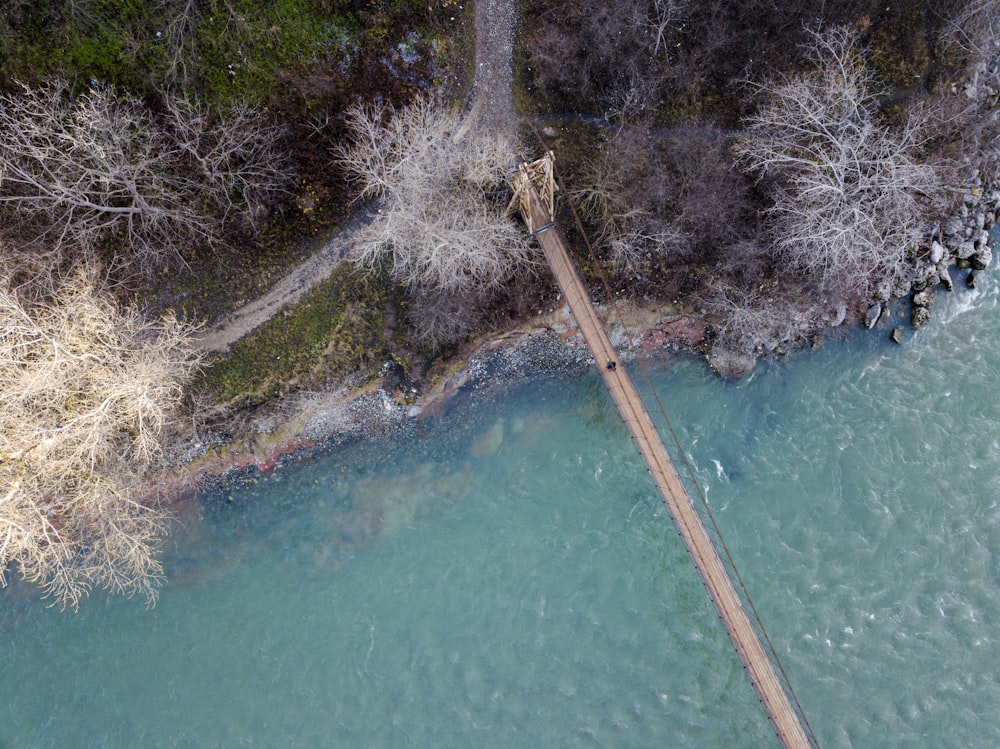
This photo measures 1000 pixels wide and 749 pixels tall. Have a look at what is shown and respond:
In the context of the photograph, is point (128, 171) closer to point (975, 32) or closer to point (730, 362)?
point (730, 362)

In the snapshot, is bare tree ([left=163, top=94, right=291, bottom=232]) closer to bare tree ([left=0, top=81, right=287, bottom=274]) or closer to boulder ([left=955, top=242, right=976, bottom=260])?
bare tree ([left=0, top=81, right=287, bottom=274])

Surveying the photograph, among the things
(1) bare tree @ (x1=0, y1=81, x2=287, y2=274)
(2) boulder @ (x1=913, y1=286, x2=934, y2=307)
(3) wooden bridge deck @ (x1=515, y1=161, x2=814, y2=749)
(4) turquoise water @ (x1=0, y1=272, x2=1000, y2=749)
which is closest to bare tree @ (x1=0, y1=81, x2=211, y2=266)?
(1) bare tree @ (x1=0, y1=81, x2=287, y2=274)

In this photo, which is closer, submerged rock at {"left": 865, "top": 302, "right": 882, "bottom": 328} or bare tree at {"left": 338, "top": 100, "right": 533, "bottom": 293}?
bare tree at {"left": 338, "top": 100, "right": 533, "bottom": 293}

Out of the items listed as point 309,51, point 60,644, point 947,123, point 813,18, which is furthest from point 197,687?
point 947,123

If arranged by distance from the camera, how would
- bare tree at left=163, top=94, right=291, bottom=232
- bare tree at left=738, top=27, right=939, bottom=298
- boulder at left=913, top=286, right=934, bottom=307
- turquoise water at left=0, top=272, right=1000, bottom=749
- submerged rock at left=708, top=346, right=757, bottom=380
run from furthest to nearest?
submerged rock at left=708, top=346, right=757, bottom=380
boulder at left=913, top=286, right=934, bottom=307
turquoise water at left=0, top=272, right=1000, bottom=749
bare tree at left=163, top=94, right=291, bottom=232
bare tree at left=738, top=27, right=939, bottom=298

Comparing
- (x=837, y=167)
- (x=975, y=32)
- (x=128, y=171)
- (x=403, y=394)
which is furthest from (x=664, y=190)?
(x=128, y=171)

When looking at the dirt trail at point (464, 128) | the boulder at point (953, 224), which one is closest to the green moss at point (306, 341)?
the dirt trail at point (464, 128)

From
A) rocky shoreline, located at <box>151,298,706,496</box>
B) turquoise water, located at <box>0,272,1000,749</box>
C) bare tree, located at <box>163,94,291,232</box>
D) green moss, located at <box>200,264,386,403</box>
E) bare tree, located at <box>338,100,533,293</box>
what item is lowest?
turquoise water, located at <box>0,272,1000,749</box>

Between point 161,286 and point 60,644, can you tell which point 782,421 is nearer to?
point 161,286
